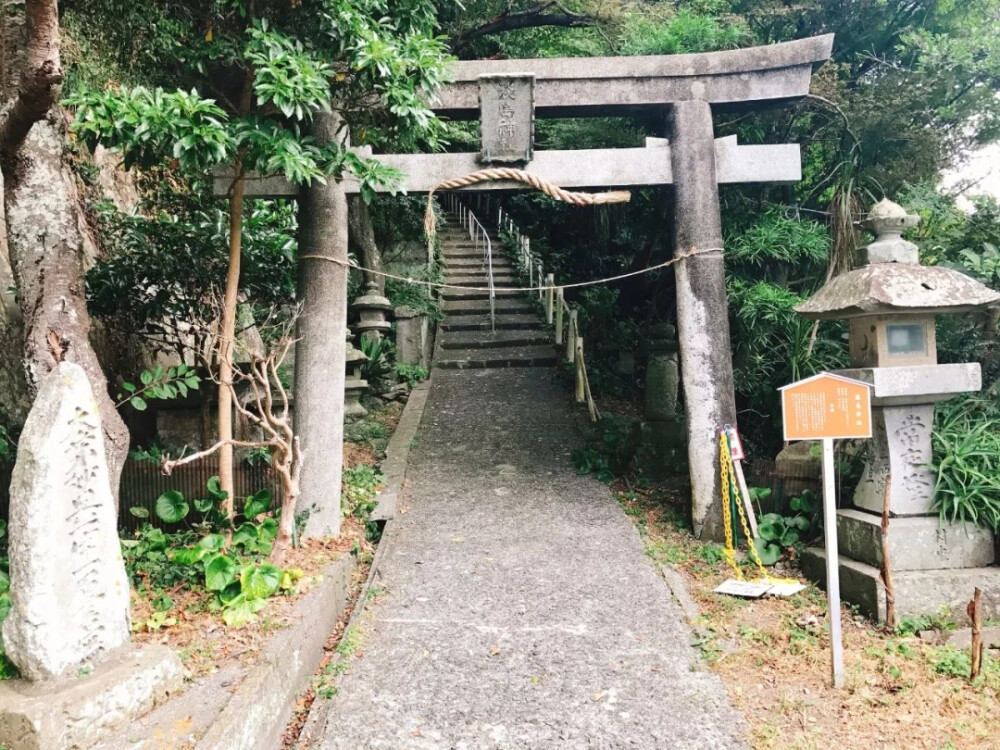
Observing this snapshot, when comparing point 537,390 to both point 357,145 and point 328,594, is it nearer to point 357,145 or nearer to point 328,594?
point 357,145

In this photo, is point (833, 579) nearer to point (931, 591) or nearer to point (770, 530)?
point (931, 591)

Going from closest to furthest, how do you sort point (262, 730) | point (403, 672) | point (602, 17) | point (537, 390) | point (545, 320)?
point (262, 730)
point (403, 672)
point (602, 17)
point (537, 390)
point (545, 320)

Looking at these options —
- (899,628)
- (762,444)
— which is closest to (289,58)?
(899,628)

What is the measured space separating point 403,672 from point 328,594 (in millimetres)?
942

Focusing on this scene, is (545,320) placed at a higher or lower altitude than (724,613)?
higher

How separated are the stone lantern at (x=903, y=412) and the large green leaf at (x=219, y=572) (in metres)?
4.43

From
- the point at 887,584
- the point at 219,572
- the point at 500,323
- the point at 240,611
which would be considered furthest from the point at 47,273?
the point at 500,323

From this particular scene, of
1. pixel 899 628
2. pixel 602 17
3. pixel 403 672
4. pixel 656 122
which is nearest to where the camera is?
pixel 403 672

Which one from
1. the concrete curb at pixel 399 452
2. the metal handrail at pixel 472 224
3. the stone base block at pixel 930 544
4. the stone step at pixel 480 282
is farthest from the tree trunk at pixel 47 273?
the metal handrail at pixel 472 224

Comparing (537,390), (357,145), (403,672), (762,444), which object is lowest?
(403,672)

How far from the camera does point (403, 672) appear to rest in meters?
3.84

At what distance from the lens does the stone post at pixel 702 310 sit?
5789 mm

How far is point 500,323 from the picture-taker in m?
13.1

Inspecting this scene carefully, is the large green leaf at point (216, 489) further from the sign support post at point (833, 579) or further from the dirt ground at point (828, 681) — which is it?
the sign support post at point (833, 579)
